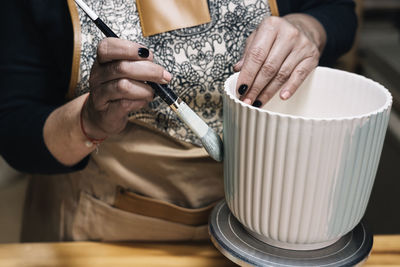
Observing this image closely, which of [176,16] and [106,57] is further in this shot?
[176,16]

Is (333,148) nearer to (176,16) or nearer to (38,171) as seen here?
(176,16)

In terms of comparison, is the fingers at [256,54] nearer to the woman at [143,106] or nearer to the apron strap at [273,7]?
the woman at [143,106]

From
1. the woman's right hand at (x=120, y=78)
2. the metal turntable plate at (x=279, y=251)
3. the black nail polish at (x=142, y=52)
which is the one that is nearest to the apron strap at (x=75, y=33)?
the woman's right hand at (x=120, y=78)

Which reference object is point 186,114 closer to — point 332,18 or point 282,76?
point 282,76

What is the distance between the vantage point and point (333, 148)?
40 centimetres

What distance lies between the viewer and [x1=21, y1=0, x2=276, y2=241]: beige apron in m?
0.73

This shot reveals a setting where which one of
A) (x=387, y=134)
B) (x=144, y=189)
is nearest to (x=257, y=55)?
(x=144, y=189)

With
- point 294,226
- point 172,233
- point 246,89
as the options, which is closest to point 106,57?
point 246,89

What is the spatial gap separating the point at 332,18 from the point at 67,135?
20.8 inches

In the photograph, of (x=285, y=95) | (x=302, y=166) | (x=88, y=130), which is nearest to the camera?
(x=302, y=166)

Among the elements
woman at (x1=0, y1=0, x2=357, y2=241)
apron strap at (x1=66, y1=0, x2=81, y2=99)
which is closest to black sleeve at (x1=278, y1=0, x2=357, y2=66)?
woman at (x1=0, y1=0, x2=357, y2=241)

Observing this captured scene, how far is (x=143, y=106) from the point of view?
571 millimetres

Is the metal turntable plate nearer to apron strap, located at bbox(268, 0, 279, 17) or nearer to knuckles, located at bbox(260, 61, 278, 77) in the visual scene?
knuckles, located at bbox(260, 61, 278, 77)

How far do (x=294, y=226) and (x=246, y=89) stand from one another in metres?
0.17
